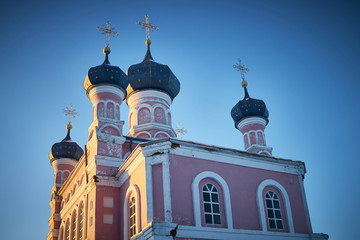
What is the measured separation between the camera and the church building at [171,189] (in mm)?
9453

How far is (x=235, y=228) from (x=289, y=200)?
7.50ft

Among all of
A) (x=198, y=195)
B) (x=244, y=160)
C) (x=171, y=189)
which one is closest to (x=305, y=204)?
(x=244, y=160)

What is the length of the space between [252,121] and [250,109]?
0.61 metres

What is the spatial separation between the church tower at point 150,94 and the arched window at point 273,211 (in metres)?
6.65

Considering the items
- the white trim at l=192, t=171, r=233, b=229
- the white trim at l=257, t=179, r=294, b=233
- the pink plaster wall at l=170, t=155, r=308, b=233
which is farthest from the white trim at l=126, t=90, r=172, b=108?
the white trim at l=192, t=171, r=233, b=229

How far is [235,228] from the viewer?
9.94m

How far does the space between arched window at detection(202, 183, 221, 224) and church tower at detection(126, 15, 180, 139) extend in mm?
6822

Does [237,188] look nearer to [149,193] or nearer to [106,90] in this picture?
[149,193]

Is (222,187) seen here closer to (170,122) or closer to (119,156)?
(119,156)

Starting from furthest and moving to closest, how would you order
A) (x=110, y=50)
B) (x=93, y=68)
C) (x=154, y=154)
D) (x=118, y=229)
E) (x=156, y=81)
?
(x=156, y=81)
(x=110, y=50)
(x=93, y=68)
(x=118, y=229)
(x=154, y=154)

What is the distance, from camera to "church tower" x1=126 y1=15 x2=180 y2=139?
56.2 ft

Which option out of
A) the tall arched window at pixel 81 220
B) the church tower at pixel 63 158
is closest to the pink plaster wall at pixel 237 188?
the tall arched window at pixel 81 220

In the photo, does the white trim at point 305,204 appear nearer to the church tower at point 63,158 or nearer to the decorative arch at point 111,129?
the decorative arch at point 111,129

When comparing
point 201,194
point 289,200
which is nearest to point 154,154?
point 201,194
